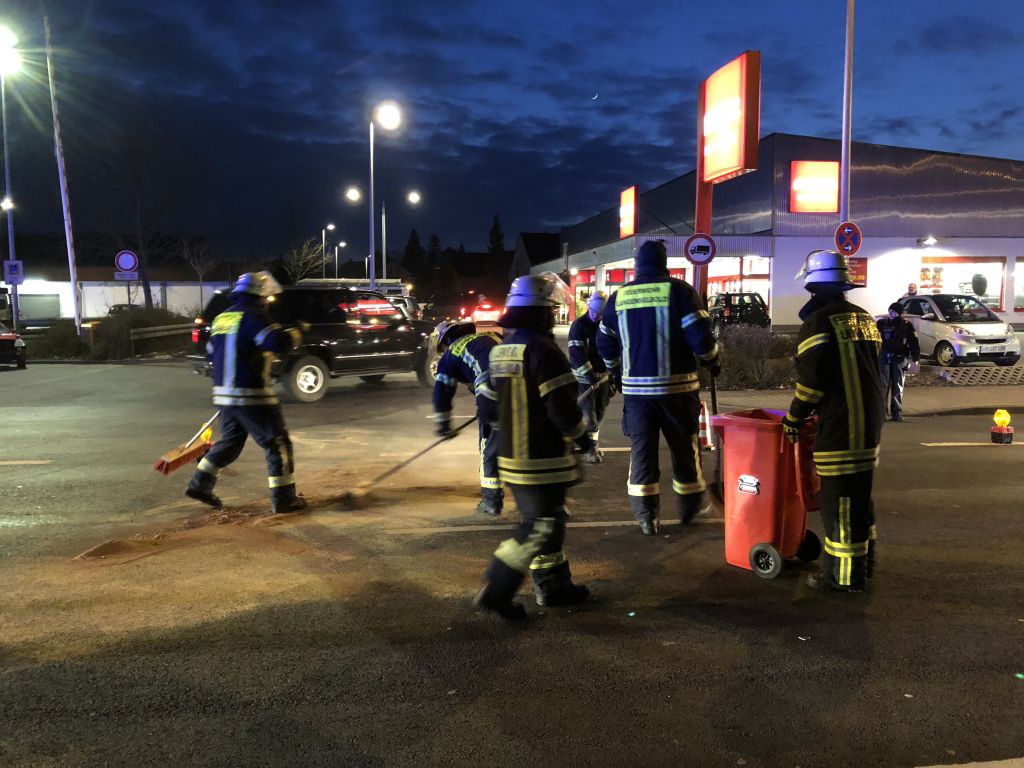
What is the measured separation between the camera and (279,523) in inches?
245

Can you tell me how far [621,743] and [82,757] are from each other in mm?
2021

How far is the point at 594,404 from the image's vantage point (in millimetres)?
8250

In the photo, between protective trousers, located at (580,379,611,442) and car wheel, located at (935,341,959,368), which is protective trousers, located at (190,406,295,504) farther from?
car wheel, located at (935,341,959,368)

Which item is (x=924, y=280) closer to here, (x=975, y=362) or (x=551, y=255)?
(x=975, y=362)

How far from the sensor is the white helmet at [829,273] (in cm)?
462

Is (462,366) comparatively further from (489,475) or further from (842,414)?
(842,414)

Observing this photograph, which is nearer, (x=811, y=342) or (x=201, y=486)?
(x=811, y=342)

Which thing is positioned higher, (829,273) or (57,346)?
(829,273)

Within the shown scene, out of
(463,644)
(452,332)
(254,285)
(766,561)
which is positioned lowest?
(463,644)

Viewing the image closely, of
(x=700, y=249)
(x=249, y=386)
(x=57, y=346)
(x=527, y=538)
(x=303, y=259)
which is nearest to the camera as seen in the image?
(x=527, y=538)

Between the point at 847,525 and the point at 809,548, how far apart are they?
58 centimetres

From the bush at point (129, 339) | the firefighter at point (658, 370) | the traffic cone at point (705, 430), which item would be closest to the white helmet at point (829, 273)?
the firefighter at point (658, 370)

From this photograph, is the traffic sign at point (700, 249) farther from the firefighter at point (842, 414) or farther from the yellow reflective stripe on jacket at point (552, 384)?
the yellow reflective stripe on jacket at point (552, 384)

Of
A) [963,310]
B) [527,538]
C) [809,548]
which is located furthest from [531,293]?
[963,310]
